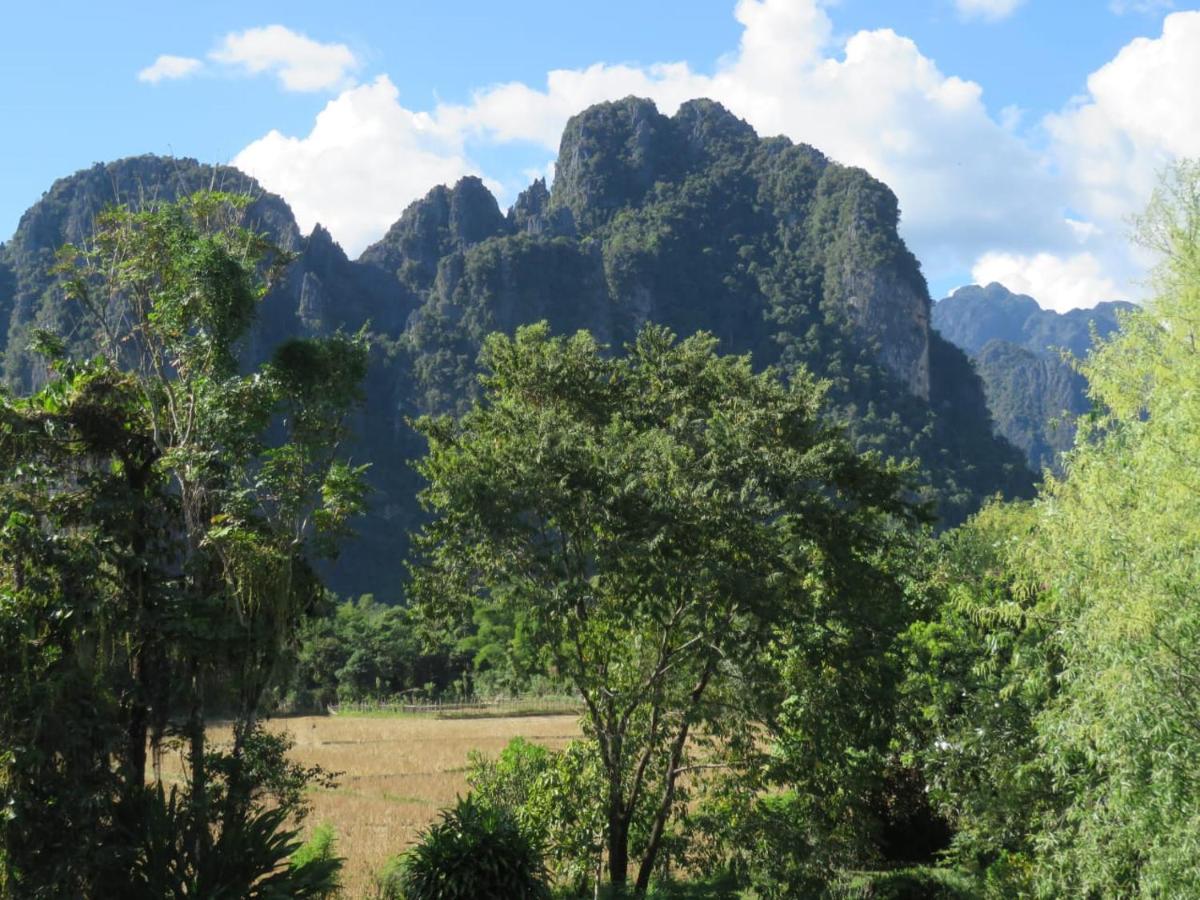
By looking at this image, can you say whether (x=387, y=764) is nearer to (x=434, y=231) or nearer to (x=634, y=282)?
(x=634, y=282)

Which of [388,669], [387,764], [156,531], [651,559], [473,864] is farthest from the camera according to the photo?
[388,669]

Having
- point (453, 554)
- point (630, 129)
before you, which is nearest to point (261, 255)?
point (453, 554)

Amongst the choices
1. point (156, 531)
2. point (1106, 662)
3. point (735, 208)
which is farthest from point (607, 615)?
point (735, 208)

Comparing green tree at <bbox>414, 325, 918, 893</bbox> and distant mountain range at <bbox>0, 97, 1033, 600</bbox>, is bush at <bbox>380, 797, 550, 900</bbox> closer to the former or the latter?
green tree at <bbox>414, 325, 918, 893</bbox>

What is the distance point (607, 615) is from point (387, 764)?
17679 millimetres

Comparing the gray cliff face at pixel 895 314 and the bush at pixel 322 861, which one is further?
the gray cliff face at pixel 895 314

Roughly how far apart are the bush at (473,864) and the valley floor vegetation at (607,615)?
0.03m

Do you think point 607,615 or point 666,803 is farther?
point 666,803

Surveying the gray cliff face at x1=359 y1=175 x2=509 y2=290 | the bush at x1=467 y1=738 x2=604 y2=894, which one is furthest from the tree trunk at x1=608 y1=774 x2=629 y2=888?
the gray cliff face at x1=359 y1=175 x2=509 y2=290

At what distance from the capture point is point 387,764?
28.4 meters

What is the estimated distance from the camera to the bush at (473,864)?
34.4 feet

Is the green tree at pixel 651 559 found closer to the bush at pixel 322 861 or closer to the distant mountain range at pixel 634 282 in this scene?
the bush at pixel 322 861

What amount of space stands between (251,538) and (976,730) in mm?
8691

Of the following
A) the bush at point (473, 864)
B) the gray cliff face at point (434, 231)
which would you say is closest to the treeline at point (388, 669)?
the bush at point (473, 864)
